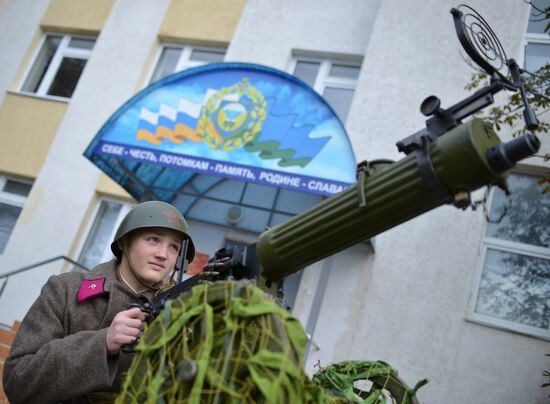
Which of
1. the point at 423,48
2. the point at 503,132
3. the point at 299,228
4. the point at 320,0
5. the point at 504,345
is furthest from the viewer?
the point at 320,0

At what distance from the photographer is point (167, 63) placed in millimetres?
9547

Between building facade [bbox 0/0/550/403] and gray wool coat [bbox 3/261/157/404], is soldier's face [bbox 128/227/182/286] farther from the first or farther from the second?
building facade [bbox 0/0/550/403]

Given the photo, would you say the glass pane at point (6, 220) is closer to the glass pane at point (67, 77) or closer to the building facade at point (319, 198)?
the building facade at point (319, 198)

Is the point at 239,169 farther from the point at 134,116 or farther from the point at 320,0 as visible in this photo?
the point at 320,0

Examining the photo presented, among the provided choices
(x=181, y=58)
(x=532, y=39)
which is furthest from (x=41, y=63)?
(x=532, y=39)

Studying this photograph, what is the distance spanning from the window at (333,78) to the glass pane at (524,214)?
2.80 metres

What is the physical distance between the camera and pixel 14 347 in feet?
6.69

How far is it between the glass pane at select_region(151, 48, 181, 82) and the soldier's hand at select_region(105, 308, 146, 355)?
8150 mm

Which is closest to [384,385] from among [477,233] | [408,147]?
[408,147]

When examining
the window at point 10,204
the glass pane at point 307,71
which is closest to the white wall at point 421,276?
the glass pane at point 307,71

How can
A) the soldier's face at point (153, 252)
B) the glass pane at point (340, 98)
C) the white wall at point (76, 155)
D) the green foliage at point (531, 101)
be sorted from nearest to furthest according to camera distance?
the soldier's face at point (153, 252) → the green foliage at point (531, 101) → the glass pane at point (340, 98) → the white wall at point (76, 155)

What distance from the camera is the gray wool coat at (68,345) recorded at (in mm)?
1868

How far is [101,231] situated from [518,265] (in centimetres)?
654

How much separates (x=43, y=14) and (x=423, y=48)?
8.01m
